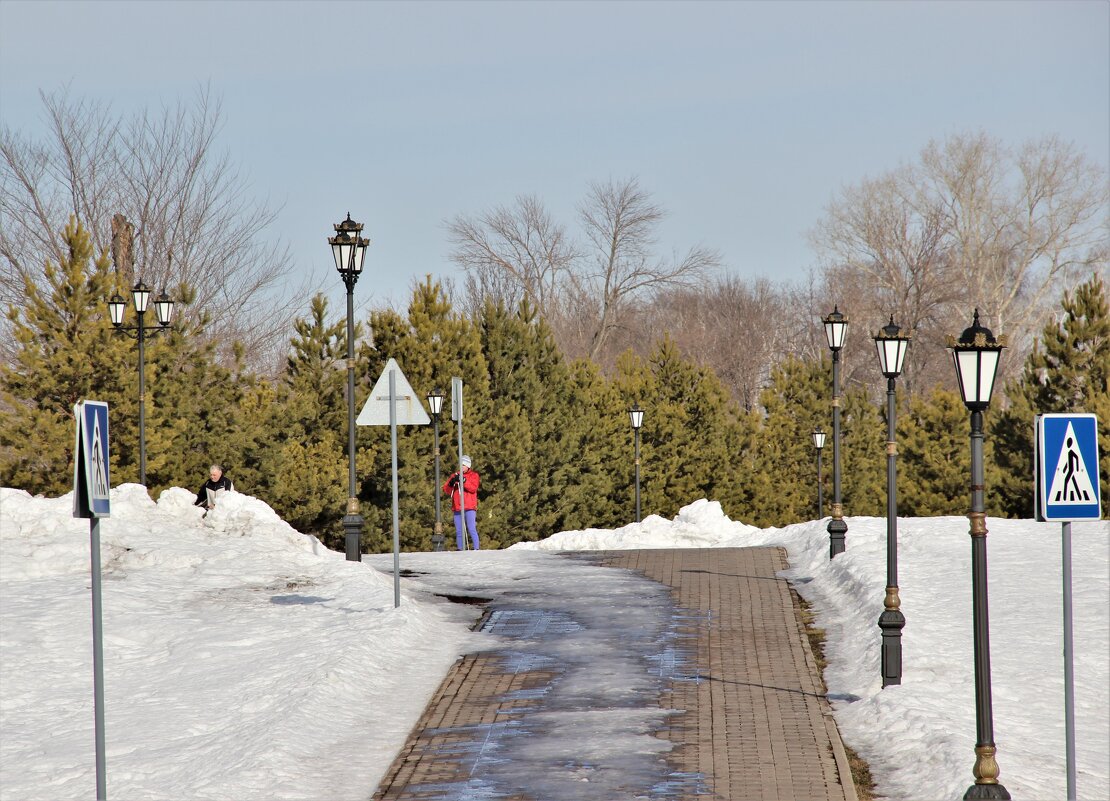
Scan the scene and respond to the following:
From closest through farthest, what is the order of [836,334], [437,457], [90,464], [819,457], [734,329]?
[90,464] < [836,334] < [437,457] < [819,457] < [734,329]

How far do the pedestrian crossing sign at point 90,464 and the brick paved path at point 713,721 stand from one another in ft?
8.79

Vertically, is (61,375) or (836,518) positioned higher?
(61,375)

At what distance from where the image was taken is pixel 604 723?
33.7 feet

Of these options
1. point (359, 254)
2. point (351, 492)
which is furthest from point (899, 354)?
point (351, 492)

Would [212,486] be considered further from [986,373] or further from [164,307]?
[986,373]

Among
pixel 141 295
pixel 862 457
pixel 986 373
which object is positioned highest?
pixel 141 295

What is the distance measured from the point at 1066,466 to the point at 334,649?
7.08 meters

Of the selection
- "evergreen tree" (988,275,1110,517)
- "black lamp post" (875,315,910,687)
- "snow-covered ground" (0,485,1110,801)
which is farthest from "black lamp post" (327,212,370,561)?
"evergreen tree" (988,275,1110,517)

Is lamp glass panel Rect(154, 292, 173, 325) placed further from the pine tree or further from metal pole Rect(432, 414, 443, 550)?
metal pole Rect(432, 414, 443, 550)

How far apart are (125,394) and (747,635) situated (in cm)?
1732

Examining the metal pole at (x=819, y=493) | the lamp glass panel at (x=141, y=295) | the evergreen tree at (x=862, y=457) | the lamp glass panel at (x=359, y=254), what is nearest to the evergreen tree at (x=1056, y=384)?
the metal pole at (x=819, y=493)

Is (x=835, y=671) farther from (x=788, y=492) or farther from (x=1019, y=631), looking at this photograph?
(x=788, y=492)

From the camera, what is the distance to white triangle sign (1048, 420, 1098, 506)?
861 cm

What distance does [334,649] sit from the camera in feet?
41.9
